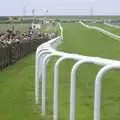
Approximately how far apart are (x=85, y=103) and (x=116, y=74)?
5059mm

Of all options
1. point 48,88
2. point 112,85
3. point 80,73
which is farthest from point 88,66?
point 48,88

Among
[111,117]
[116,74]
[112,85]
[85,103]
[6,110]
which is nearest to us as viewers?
[111,117]

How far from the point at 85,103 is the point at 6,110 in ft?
4.66

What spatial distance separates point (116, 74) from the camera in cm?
1409

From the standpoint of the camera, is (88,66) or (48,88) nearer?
(48,88)

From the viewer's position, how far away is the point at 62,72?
14242mm

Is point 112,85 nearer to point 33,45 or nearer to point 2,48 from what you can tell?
point 2,48

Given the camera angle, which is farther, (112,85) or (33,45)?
(33,45)

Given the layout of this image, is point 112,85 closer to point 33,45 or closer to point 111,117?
point 111,117

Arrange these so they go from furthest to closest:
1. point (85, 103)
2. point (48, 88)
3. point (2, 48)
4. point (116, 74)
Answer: point (2, 48), point (116, 74), point (48, 88), point (85, 103)

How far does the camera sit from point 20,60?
20.3 metres

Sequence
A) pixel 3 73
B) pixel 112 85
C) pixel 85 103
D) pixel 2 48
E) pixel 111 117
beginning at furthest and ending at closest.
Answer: pixel 2 48 → pixel 3 73 → pixel 112 85 → pixel 85 103 → pixel 111 117

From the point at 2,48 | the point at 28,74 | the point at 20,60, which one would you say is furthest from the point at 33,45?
the point at 28,74

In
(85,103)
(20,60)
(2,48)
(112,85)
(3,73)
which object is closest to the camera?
(85,103)
